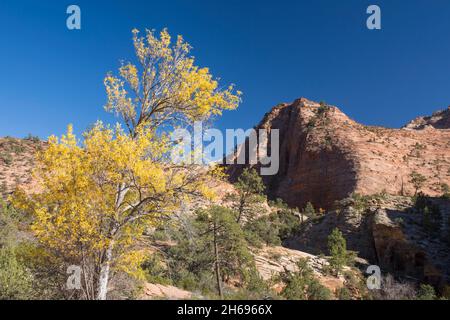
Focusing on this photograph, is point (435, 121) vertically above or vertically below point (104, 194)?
above

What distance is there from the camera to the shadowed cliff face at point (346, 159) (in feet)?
157

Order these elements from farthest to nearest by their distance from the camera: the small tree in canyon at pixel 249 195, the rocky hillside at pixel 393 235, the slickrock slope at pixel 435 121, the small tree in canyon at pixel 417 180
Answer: the slickrock slope at pixel 435 121 → the small tree in canyon at pixel 417 180 → the small tree in canyon at pixel 249 195 → the rocky hillside at pixel 393 235

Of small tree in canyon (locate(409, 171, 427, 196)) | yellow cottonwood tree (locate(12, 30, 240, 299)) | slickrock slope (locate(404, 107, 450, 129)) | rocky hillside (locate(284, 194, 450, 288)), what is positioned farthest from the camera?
slickrock slope (locate(404, 107, 450, 129))

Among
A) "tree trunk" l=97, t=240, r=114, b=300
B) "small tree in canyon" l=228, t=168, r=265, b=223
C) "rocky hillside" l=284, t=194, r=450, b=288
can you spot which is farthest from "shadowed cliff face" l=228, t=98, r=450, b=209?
"tree trunk" l=97, t=240, r=114, b=300

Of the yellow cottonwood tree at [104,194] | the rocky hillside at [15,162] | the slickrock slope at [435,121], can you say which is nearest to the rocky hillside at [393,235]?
the yellow cottonwood tree at [104,194]

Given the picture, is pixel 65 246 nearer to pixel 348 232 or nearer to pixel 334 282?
pixel 334 282

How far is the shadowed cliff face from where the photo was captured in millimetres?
47812

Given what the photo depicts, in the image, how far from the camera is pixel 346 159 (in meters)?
51.9

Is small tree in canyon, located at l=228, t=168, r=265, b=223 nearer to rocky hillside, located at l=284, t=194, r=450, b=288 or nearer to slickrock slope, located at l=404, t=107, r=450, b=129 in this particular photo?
rocky hillside, located at l=284, t=194, r=450, b=288

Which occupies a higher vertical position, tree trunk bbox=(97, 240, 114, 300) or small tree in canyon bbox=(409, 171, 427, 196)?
small tree in canyon bbox=(409, 171, 427, 196)

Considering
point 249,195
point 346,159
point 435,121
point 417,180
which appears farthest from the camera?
point 435,121

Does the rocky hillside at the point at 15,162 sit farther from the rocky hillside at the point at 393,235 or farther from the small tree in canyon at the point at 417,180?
the small tree in canyon at the point at 417,180

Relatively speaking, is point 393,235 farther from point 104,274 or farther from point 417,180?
point 104,274

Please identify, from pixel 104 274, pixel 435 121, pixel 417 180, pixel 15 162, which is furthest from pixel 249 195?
pixel 435 121
